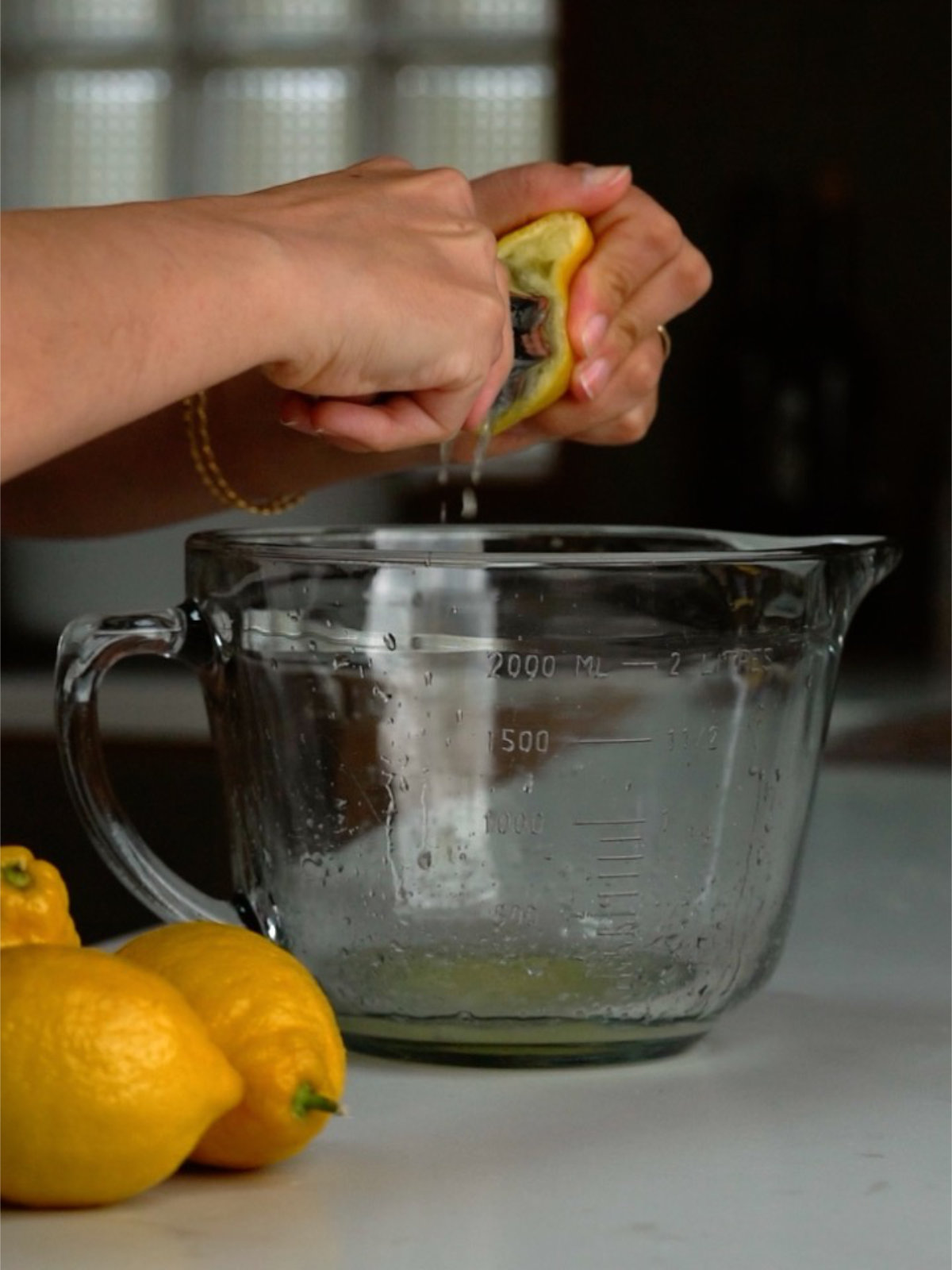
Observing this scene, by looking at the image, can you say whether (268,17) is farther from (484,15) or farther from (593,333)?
(593,333)

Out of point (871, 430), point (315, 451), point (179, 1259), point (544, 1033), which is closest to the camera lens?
point (179, 1259)

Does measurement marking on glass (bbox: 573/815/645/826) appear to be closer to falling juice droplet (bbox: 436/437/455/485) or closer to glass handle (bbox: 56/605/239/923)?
glass handle (bbox: 56/605/239/923)

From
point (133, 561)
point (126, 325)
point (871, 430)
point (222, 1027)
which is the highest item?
point (126, 325)

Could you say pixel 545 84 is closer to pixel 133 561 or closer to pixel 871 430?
pixel 871 430

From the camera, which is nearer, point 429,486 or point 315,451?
point 315,451

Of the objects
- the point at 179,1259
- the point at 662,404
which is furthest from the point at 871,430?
the point at 179,1259

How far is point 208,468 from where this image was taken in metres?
0.94

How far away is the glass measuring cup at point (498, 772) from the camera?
2.05 ft

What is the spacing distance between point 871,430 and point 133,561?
4.92 ft

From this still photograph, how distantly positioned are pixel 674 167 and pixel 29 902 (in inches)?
125

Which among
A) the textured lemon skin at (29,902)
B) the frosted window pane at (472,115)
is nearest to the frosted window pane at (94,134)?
the frosted window pane at (472,115)

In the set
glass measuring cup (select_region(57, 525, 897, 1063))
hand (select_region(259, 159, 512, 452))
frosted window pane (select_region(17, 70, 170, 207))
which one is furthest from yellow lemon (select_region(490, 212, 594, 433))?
frosted window pane (select_region(17, 70, 170, 207))

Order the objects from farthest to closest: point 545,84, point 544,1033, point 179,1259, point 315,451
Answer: point 545,84 → point 315,451 → point 544,1033 → point 179,1259

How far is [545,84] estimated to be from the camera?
12.1ft
